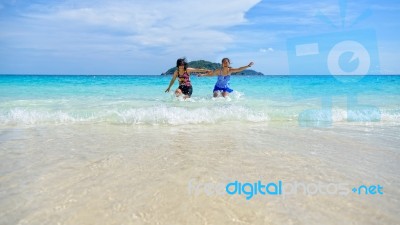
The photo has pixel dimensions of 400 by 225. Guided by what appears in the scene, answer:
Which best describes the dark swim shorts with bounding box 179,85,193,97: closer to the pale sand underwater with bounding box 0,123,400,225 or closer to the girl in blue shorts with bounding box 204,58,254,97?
the girl in blue shorts with bounding box 204,58,254,97

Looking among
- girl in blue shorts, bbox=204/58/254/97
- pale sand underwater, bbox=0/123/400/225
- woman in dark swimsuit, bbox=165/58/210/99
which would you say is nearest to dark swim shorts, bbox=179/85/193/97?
woman in dark swimsuit, bbox=165/58/210/99

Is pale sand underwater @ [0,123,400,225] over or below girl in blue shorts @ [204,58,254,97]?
below

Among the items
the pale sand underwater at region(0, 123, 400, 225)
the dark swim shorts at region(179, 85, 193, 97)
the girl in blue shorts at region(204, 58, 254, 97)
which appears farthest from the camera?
the dark swim shorts at region(179, 85, 193, 97)

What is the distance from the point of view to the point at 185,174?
359 centimetres

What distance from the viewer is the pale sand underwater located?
8.70 feet

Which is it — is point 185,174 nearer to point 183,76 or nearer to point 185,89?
point 183,76

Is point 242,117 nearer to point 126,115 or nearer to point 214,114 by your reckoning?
point 214,114

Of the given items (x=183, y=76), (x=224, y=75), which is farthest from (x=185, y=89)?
(x=224, y=75)

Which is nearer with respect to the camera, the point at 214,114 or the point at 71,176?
the point at 71,176

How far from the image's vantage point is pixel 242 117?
8188 mm

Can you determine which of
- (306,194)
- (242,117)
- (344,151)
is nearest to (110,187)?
(306,194)

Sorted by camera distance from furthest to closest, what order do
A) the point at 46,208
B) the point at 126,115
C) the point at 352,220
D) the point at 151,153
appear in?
the point at 126,115, the point at 151,153, the point at 46,208, the point at 352,220

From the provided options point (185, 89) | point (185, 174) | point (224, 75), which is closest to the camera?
point (185, 174)

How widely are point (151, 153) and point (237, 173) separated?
1.45 meters
